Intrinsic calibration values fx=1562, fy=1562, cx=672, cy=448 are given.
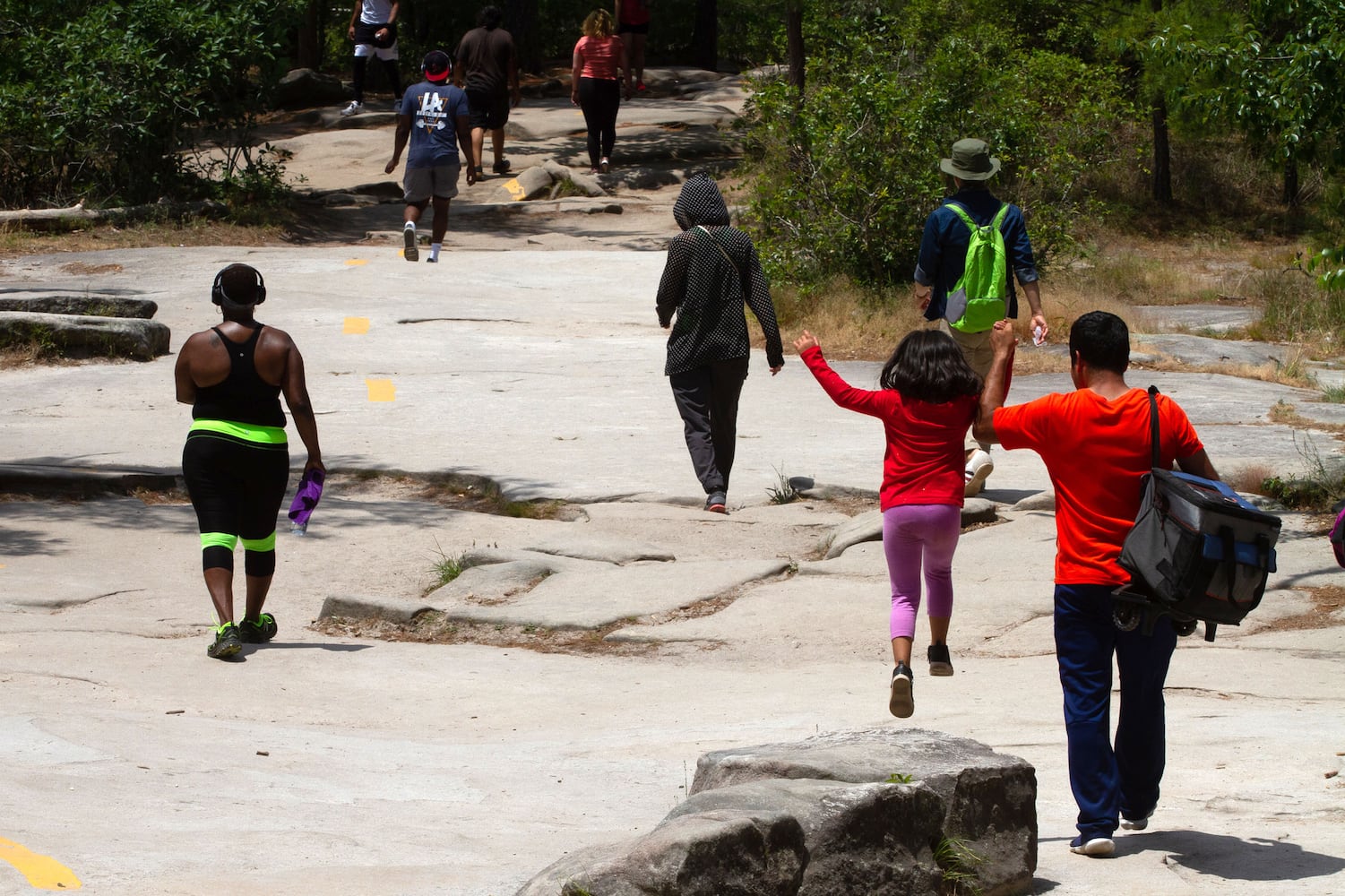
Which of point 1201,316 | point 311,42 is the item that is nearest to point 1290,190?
point 1201,316

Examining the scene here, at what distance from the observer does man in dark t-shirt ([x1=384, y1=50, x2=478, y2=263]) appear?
14969mm

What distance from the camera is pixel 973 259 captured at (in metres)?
8.19

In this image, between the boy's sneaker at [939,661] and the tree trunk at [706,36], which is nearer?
the boy's sneaker at [939,661]

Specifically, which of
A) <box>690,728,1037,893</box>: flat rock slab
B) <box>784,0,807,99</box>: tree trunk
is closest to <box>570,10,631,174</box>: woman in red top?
<box>784,0,807,99</box>: tree trunk

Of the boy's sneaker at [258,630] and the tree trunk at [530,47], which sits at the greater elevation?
the tree trunk at [530,47]

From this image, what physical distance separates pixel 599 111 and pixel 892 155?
7.32m

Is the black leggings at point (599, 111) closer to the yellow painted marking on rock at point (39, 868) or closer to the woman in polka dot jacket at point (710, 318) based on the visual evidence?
the woman in polka dot jacket at point (710, 318)

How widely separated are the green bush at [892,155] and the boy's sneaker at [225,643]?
9607mm

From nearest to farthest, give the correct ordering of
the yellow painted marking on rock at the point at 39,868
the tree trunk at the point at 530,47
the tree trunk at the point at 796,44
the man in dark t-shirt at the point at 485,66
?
the yellow painted marking on rock at the point at 39,868
the man in dark t-shirt at the point at 485,66
the tree trunk at the point at 796,44
the tree trunk at the point at 530,47

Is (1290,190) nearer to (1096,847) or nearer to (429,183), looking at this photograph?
(429,183)

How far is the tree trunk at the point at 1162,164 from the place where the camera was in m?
23.7

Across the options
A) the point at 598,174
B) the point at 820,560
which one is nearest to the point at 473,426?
the point at 820,560

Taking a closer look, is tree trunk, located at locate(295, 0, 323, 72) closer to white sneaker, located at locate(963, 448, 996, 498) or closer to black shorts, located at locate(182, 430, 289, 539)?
white sneaker, located at locate(963, 448, 996, 498)

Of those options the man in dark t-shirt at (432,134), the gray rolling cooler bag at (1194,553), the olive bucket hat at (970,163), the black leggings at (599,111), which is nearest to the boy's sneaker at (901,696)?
the gray rolling cooler bag at (1194,553)
